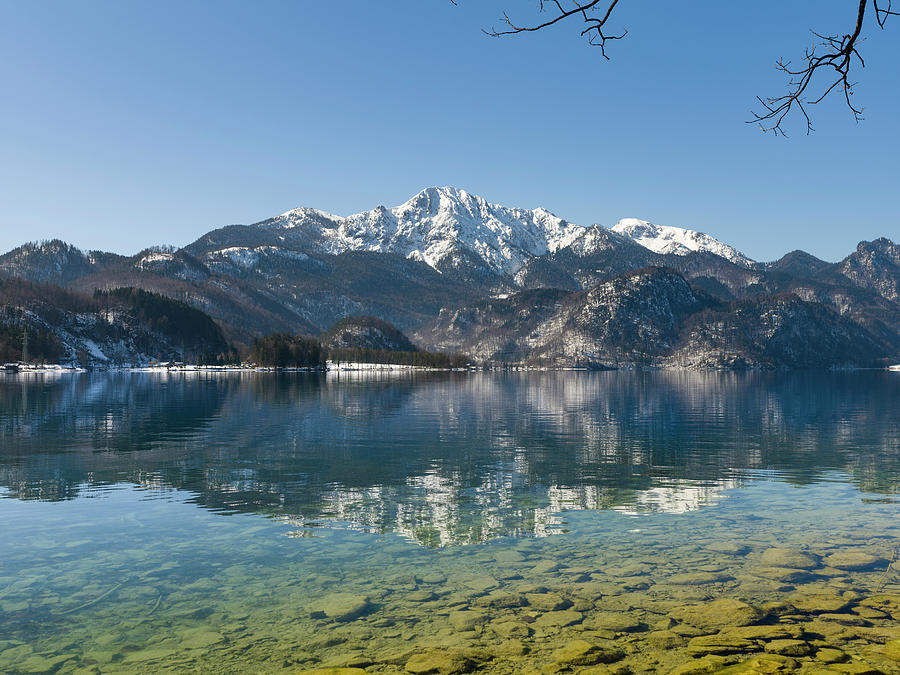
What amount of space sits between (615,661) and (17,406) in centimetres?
12917

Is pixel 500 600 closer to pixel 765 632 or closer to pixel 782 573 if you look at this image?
pixel 765 632

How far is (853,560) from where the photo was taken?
2569 cm

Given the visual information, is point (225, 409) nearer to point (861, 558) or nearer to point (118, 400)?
point (118, 400)

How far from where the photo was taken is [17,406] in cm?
11444

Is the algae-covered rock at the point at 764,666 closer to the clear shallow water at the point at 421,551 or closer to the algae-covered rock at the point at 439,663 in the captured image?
the clear shallow water at the point at 421,551

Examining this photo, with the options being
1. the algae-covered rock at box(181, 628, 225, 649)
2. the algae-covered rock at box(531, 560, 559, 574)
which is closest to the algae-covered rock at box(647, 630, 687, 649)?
the algae-covered rock at box(531, 560, 559, 574)

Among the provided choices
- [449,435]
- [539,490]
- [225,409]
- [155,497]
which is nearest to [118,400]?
[225,409]

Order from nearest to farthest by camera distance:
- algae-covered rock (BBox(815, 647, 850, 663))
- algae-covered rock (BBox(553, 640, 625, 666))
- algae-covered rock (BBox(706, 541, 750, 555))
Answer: algae-covered rock (BBox(815, 647, 850, 663)), algae-covered rock (BBox(553, 640, 625, 666)), algae-covered rock (BBox(706, 541, 750, 555))

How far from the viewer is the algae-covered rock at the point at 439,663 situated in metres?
16.0

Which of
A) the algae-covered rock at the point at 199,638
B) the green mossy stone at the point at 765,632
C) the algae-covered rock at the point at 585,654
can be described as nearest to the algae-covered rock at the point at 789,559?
the green mossy stone at the point at 765,632

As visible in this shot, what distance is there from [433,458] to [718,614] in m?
41.0

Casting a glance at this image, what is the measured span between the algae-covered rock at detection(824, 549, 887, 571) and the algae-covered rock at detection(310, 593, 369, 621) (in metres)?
18.7

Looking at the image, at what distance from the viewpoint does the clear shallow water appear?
712 inches

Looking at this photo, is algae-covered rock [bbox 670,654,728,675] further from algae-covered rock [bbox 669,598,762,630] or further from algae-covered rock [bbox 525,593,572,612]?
algae-covered rock [bbox 525,593,572,612]
